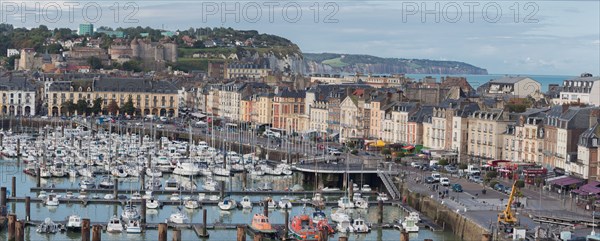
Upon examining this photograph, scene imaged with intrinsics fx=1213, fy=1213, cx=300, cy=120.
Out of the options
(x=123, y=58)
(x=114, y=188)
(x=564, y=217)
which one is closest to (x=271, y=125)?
(x=114, y=188)

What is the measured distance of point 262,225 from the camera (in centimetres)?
3947

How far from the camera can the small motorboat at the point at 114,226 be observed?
39.2 meters

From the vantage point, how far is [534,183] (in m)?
47.4

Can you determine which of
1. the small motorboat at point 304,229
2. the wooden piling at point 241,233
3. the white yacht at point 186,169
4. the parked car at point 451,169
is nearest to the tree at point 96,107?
the white yacht at point 186,169

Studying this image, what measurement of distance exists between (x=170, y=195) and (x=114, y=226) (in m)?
9.27

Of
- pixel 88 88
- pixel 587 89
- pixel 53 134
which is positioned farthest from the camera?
pixel 88 88

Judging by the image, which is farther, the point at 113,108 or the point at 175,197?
the point at 113,108

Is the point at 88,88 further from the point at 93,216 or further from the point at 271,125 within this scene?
the point at 93,216

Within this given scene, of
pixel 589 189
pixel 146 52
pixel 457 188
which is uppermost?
pixel 146 52

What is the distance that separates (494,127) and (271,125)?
1040 inches

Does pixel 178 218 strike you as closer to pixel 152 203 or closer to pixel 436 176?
pixel 152 203

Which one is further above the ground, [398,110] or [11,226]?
[398,110]

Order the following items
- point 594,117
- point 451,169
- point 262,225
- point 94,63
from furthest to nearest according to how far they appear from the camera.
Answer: point 94,63 → point 451,169 → point 594,117 → point 262,225

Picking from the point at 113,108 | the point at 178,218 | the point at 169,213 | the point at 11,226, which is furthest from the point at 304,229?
the point at 113,108
